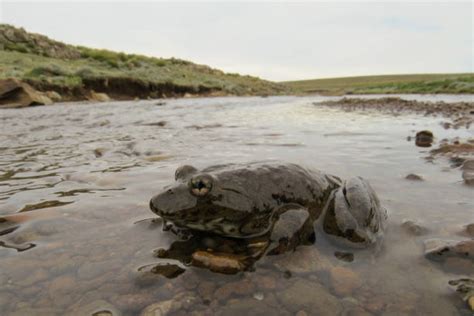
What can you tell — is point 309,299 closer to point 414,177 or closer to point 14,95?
point 414,177

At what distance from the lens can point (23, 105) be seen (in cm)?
1698

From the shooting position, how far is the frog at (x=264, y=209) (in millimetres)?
2424

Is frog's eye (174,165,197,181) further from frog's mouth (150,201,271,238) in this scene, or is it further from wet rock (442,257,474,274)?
wet rock (442,257,474,274)

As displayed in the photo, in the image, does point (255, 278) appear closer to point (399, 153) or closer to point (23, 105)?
point (399, 153)

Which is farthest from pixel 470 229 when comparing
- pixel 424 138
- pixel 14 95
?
pixel 14 95

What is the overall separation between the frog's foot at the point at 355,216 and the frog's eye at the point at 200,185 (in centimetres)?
101

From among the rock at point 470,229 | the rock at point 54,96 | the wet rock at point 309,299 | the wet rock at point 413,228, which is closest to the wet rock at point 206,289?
the wet rock at point 309,299

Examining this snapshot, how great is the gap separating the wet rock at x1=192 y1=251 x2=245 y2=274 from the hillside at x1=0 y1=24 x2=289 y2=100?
75.6 ft

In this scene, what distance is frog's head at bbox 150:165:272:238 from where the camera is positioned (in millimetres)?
2439

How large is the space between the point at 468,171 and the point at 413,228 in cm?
222

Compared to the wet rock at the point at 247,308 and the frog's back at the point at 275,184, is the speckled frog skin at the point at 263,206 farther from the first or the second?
the wet rock at the point at 247,308

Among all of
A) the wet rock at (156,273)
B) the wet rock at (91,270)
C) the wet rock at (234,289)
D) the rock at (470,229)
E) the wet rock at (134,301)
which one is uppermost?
the wet rock at (91,270)

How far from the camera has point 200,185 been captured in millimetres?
2473

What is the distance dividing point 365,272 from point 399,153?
413cm
